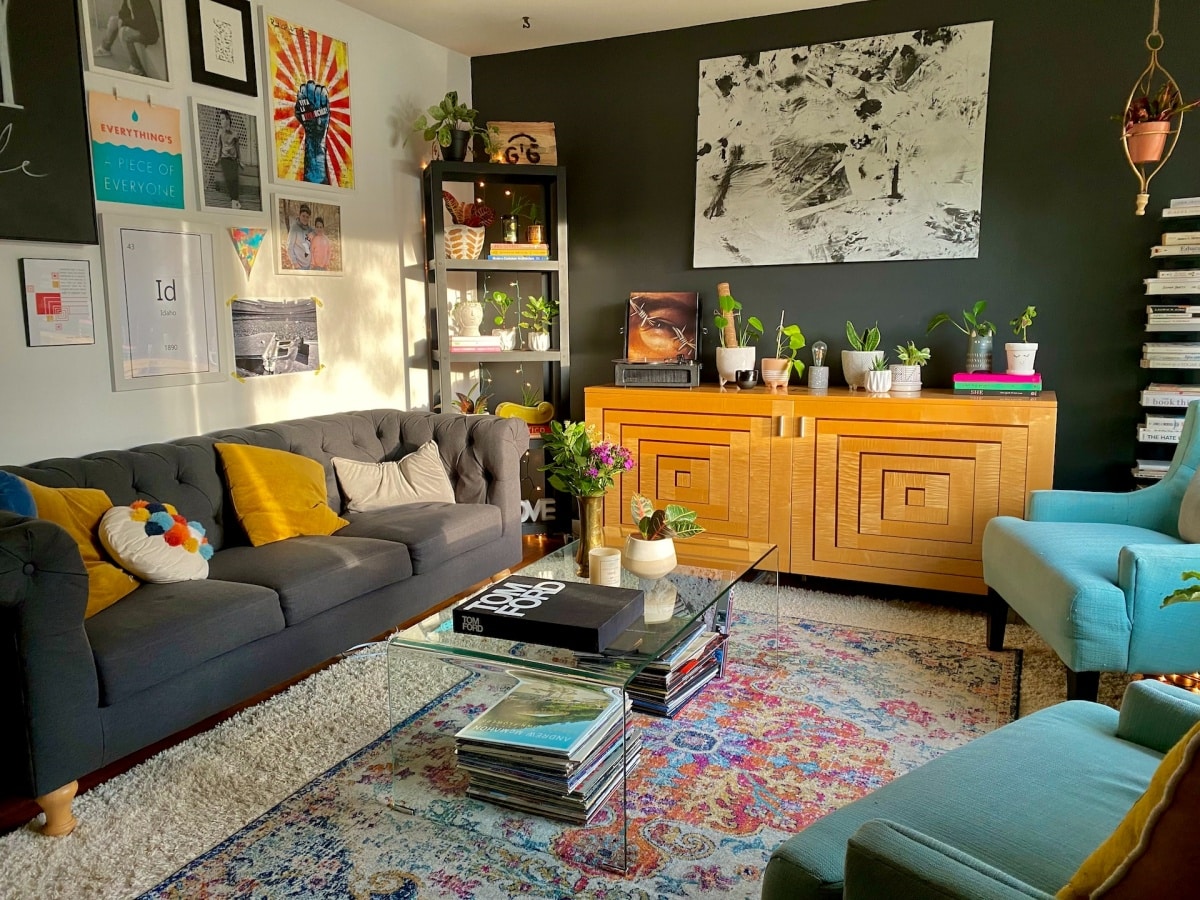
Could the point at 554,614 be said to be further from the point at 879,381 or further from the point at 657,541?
the point at 879,381

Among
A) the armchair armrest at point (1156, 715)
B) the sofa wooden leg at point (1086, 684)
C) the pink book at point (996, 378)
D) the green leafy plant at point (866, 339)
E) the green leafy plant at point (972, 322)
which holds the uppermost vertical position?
the green leafy plant at point (972, 322)

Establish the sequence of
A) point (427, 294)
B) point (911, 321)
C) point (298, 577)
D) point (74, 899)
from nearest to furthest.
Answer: point (74, 899)
point (298, 577)
point (911, 321)
point (427, 294)

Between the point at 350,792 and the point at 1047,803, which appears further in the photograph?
the point at 350,792

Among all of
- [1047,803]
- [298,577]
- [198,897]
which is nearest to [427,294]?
[298,577]

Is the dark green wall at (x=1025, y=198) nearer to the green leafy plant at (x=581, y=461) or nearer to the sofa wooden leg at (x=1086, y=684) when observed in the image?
the sofa wooden leg at (x=1086, y=684)

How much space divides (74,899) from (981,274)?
378 centimetres

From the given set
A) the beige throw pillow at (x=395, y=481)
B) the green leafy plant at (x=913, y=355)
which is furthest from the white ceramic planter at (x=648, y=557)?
the green leafy plant at (x=913, y=355)

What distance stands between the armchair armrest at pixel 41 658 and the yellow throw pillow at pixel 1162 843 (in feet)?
6.75

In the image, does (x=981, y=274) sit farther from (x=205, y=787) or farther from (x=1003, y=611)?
(x=205, y=787)

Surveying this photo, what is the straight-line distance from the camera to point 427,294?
4699 mm

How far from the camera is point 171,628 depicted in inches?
90.8

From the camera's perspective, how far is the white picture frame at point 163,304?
122 inches

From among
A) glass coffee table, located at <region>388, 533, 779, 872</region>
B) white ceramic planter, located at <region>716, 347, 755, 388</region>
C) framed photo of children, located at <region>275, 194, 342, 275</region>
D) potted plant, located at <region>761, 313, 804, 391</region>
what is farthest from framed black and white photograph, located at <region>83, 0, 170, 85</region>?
potted plant, located at <region>761, 313, 804, 391</region>

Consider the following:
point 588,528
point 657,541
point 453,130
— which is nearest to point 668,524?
point 657,541
